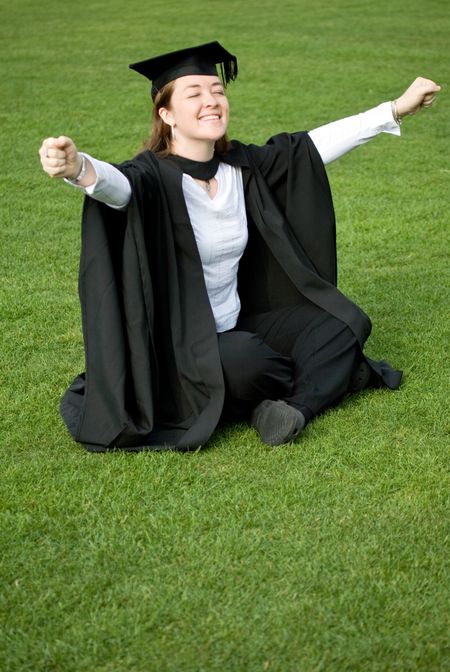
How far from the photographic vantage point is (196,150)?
500 cm

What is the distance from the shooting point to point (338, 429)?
4.89 meters

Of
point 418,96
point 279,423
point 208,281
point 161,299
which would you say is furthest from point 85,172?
point 418,96

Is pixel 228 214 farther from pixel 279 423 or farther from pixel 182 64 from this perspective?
pixel 279 423

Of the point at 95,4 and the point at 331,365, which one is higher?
the point at 331,365

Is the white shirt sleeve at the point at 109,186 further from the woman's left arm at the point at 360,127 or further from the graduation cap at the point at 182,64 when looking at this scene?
the woman's left arm at the point at 360,127

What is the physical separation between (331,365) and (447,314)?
5.53 feet

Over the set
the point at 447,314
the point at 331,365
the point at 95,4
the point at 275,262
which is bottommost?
the point at 95,4

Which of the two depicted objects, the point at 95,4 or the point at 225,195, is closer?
the point at 225,195

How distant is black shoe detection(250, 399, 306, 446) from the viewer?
185 inches

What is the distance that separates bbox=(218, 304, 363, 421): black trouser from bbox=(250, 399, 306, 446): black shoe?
0.11 meters

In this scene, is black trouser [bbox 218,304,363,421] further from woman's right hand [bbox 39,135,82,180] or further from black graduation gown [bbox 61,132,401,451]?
woman's right hand [bbox 39,135,82,180]

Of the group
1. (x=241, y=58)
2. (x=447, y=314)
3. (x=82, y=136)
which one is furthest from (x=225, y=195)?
(x=241, y=58)

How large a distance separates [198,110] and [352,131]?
787 millimetres

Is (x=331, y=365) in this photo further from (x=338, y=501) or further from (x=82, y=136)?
(x=82, y=136)
